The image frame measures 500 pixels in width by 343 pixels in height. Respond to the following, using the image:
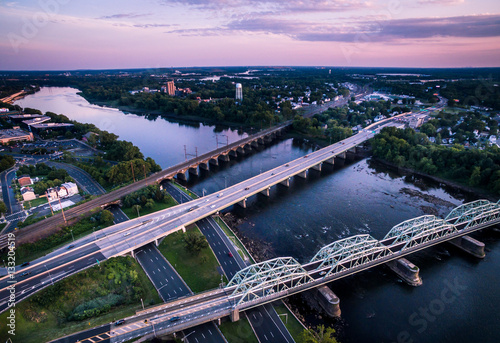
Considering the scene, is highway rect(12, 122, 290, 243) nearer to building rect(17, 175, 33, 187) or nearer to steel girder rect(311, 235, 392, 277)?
building rect(17, 175, 33, 187)

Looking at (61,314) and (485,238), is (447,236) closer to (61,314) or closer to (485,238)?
(485,238)

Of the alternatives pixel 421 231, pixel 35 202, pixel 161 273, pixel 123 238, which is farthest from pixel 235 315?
pixel 35 202

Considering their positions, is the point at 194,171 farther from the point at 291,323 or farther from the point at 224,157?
the point at 291,323

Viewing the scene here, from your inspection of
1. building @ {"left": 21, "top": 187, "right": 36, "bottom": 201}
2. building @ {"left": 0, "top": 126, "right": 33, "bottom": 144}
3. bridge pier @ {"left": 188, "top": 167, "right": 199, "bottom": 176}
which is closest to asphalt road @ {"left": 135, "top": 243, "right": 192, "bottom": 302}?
building @ {"left": 21, "top": 187, "right": 36, "bottom": 201}

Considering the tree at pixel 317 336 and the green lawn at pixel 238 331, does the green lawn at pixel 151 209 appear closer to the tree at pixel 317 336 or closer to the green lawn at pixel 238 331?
the green lawn at pixel 238 331

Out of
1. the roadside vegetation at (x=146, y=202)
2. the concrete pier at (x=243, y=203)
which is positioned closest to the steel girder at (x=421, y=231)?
the concrete pier at (x=243, y=203)

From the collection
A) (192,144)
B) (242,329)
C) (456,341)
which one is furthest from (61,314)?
(192,144)
